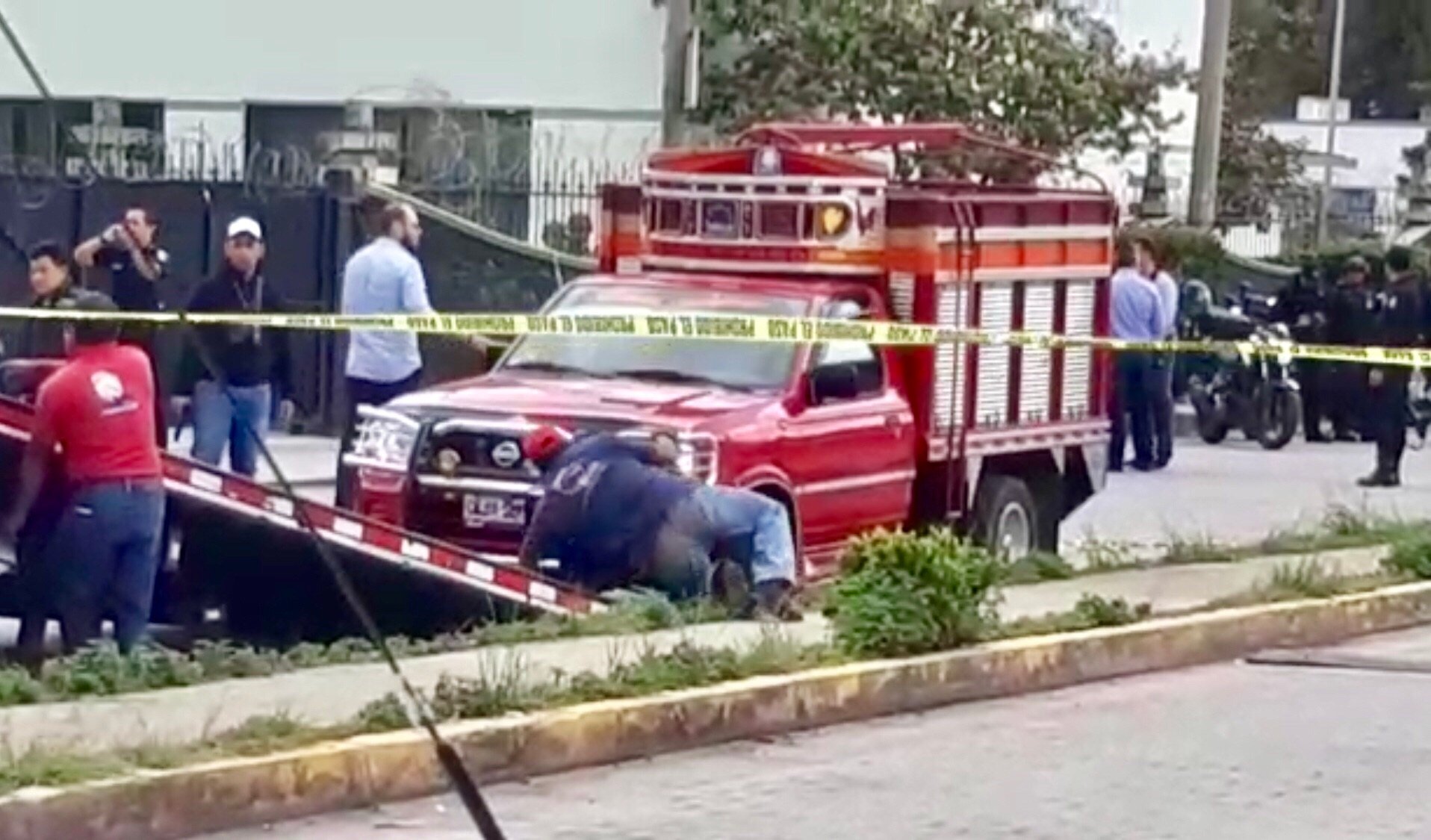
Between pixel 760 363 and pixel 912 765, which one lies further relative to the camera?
pixel 760 363

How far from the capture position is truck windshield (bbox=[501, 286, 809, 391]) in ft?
54.0

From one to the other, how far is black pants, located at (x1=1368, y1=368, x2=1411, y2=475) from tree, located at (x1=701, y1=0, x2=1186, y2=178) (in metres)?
8.23

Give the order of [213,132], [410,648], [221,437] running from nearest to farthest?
[410,648] → [221,437] → [213,132]

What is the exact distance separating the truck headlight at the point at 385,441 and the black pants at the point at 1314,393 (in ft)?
55.3

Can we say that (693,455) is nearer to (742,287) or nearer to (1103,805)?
(742,287)

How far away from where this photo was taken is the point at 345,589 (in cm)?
708

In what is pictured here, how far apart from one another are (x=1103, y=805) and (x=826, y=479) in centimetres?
524

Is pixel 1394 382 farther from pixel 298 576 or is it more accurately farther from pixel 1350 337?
pixel 298 576

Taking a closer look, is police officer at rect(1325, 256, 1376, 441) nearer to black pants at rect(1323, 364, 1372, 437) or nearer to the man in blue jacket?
black pants at rect(1323, 364, 1372, 437)

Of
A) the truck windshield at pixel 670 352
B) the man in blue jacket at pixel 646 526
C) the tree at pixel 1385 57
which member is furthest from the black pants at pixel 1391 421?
the tree at pixel 1385 57

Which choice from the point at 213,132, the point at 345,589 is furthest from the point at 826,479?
the point at 213,132

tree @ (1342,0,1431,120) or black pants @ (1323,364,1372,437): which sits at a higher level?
tree @ (1342,0,1431,120)

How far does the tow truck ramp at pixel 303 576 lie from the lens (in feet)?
45.9

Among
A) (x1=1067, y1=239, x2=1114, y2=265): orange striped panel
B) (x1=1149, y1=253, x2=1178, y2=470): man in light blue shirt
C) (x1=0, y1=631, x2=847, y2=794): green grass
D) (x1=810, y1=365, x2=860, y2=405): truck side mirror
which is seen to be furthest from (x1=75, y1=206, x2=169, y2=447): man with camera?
(x1=1149, y1=253, x2=1178, y2=470): man in light blue shirt
